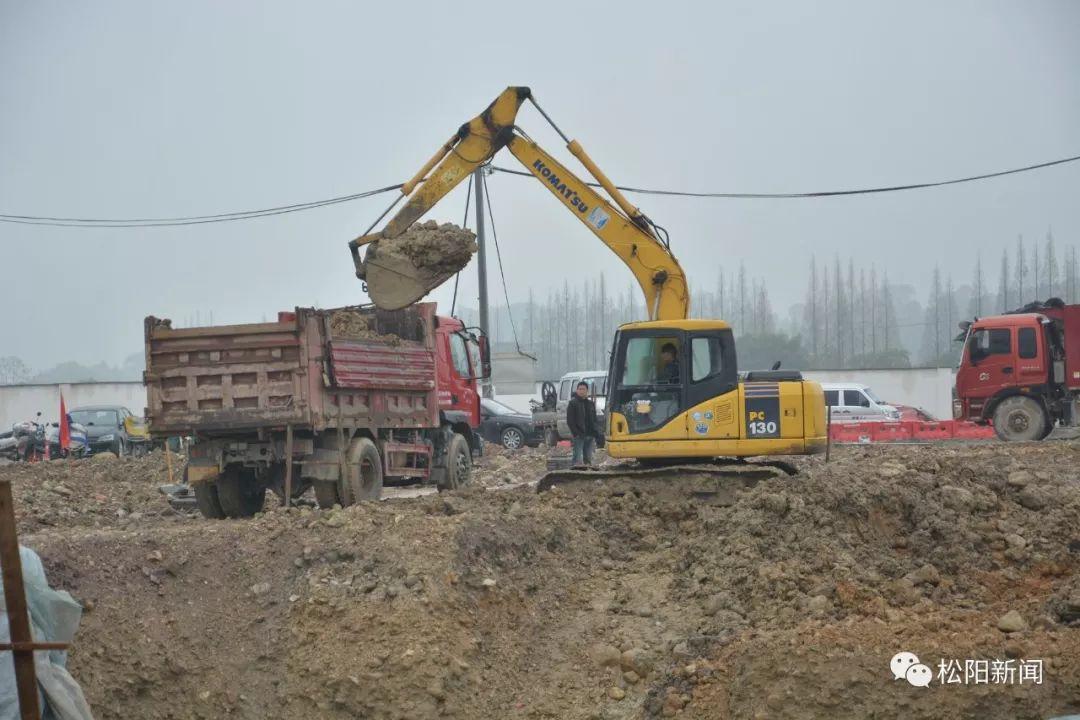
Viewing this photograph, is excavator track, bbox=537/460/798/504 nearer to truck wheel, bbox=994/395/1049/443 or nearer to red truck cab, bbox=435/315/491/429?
red truck cab, bbox=435/315/491/429

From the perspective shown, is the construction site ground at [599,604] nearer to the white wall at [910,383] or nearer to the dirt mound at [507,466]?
the dirt mound at [507,466]

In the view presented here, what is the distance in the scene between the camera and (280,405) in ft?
43.5

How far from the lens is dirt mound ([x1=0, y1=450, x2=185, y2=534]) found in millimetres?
15062

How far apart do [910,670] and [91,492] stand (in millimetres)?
14992

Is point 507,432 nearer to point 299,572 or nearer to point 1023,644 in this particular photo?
point 299,572

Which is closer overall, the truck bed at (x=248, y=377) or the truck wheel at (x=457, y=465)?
the truck bed at (x=248, y=377)

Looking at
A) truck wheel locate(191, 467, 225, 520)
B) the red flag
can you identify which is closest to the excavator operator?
truck wheel locate(191, 467, 225, 520)

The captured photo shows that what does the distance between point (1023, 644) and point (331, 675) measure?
4.64 metres

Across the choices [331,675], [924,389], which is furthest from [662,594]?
[924,389]

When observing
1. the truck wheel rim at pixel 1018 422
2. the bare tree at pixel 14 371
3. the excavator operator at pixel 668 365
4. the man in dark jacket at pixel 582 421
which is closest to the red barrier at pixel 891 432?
the truck wheel rim at pixel 1018 422

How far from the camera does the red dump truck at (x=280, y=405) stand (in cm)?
1330

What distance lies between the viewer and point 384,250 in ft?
46.4

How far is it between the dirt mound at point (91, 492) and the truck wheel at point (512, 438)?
8.81 meters

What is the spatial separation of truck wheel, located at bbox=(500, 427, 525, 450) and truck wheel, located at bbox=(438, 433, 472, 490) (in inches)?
531
